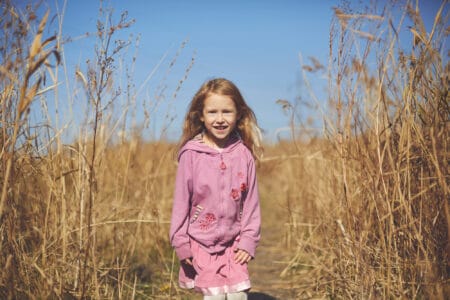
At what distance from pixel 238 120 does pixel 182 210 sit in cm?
57

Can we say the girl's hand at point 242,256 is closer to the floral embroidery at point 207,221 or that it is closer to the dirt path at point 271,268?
the floral embroidery at point 207,221

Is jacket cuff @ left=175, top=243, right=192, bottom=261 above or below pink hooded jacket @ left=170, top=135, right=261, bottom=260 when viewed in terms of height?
below

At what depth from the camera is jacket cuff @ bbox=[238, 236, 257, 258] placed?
1.78 meters

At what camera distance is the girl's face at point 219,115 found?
1.94 m

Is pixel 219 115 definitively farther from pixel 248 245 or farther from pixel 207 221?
pixel 248 245

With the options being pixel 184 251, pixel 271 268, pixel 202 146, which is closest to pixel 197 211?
pixel 184 251

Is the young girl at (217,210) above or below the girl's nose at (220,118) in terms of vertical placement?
below

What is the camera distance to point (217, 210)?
1820mm

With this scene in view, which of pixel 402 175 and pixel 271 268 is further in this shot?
pixel 271 268

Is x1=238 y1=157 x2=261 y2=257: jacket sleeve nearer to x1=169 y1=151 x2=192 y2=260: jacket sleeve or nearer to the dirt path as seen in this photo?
x1=169 y1=151 x2=192 y2=260: jacket sleeve

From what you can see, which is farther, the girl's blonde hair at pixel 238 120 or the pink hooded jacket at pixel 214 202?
the girl's blonde hair at pixel 238 120

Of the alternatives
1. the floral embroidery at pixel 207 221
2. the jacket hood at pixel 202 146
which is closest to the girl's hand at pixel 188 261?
the floral embroidery at pixel 207 221

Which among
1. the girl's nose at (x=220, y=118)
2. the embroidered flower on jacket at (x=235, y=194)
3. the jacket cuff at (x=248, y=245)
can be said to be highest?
the girl's nose at (x=220, y=118)

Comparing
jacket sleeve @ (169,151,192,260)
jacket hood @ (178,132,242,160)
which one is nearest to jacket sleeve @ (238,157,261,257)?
jacket hood @ (178,132,242,160)
